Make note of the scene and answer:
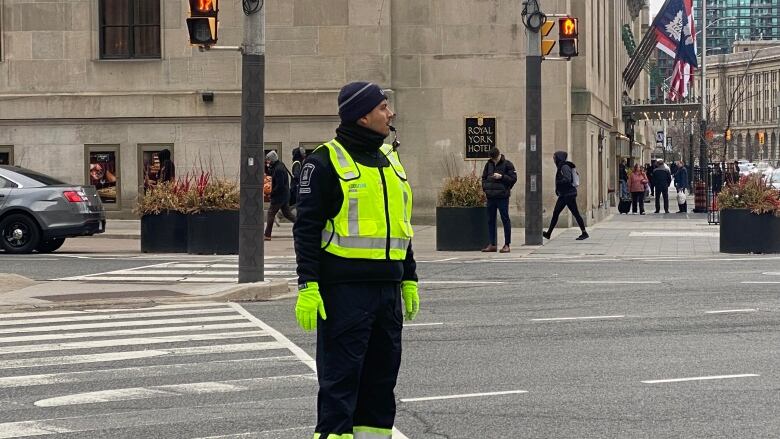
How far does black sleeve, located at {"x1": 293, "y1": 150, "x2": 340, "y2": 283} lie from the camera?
20.7 ft

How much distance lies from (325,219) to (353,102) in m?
0.55

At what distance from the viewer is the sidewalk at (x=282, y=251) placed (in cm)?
1631

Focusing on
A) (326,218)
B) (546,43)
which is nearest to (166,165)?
(546,43)

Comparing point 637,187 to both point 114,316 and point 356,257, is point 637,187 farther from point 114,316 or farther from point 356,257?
point 356,257

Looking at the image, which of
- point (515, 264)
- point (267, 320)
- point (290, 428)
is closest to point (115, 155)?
point (515, 264)

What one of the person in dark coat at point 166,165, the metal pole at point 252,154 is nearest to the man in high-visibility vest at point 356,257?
the metal pole at point 252,154

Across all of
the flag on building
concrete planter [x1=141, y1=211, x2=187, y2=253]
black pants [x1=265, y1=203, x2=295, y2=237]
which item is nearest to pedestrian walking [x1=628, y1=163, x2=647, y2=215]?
the flag on building

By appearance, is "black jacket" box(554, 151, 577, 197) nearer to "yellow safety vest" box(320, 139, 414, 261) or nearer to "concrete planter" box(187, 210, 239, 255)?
"concrete planter" box(187, 210, 239, 255)

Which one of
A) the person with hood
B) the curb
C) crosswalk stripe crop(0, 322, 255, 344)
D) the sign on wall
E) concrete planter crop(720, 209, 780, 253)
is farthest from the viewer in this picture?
the sign on wall

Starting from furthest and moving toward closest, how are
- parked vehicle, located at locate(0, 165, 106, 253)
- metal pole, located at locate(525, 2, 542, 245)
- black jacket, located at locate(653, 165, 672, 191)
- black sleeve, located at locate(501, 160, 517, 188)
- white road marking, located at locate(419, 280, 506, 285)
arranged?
black jacket, located at locate(653, 165, 672, 191), metal pole, located at locate(525, 2, 542, 245), parked vehicle, located at locate(0, 165, 106, 253), black sleeve, located at locate(501, 160, 517, 188), white road marking, located at locate(419, 280, 506, 285)

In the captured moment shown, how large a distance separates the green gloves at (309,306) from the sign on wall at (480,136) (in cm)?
2658

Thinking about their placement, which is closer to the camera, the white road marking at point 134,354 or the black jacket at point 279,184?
the white road marking at point 134,354

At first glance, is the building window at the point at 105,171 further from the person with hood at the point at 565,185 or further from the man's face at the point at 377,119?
the man's face at the point at 377,119

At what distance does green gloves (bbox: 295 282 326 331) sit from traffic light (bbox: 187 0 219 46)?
1035 cm
